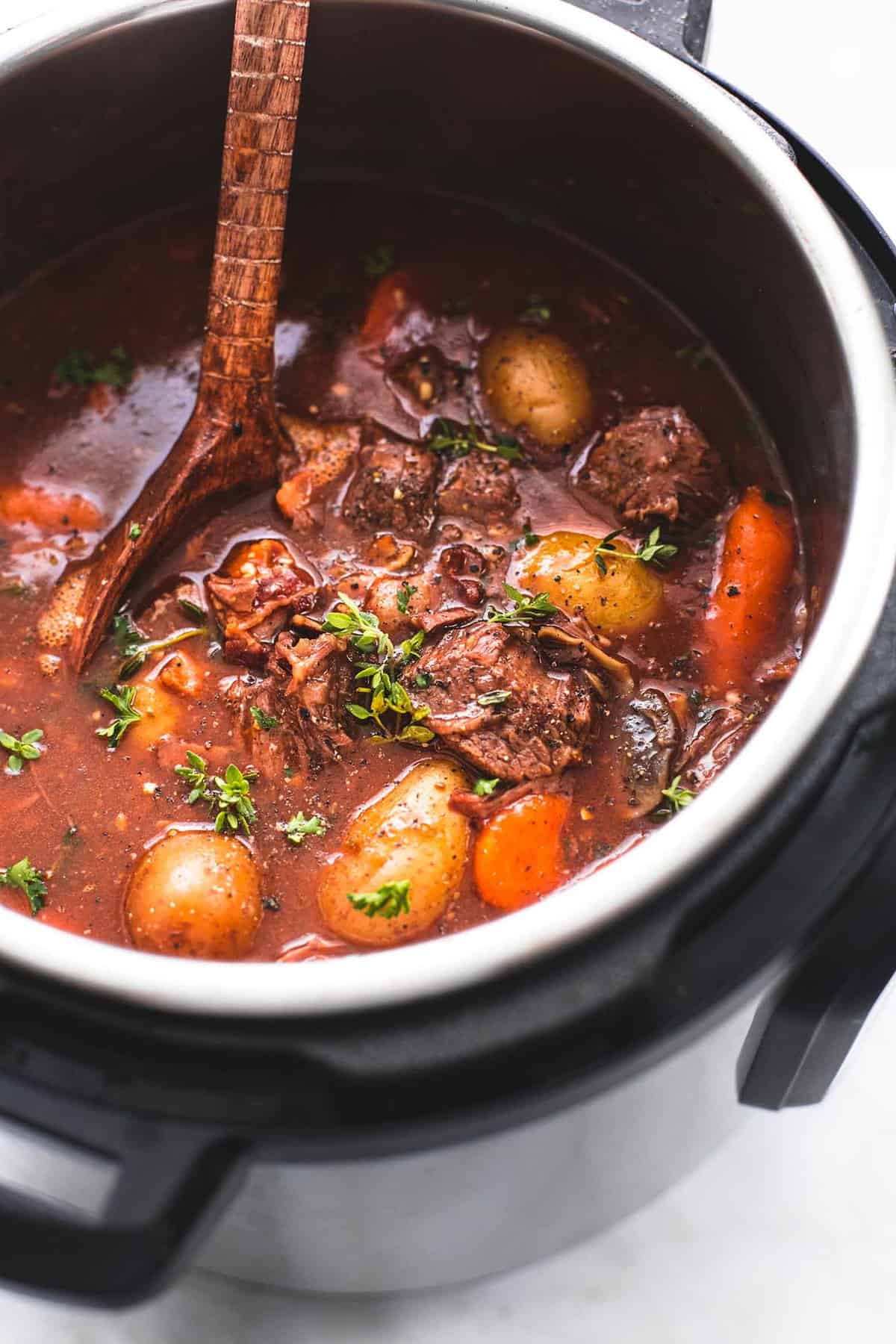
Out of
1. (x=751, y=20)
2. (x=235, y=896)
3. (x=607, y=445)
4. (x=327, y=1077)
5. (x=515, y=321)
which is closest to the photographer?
(x=327, y=1077)

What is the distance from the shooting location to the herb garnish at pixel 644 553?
6.48 feet

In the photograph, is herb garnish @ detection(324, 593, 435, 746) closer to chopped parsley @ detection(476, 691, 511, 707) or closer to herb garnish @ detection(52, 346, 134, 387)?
chopped parsley @ detection(476, 691, 511, 707)

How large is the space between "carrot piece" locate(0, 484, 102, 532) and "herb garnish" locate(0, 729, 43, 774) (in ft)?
1.22

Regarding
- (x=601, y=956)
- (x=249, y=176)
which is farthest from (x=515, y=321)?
(x=601, y=956)

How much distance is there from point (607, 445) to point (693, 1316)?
1366 millimetres

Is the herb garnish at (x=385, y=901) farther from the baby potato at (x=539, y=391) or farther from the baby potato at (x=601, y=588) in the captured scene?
the baby potato at (x=539, y=391)

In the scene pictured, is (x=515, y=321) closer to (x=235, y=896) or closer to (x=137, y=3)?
(x=137, y=3)

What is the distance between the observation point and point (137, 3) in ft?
6.05

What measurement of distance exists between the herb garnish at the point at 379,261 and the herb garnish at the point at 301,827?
3.26 ft

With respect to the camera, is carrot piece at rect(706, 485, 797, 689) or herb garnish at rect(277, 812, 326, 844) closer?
herb garnish at rect(277, 812, 326, 844)

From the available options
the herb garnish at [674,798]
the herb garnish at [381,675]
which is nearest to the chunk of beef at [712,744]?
the herb garnish at [674,798]

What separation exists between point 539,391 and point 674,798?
724 mm

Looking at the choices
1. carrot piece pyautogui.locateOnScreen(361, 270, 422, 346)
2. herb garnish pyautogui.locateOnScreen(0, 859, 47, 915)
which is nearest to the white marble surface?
herb garnish pyautogui.locateOnScreen(0, 859, 47, 915)

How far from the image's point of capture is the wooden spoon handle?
1.86 meters
